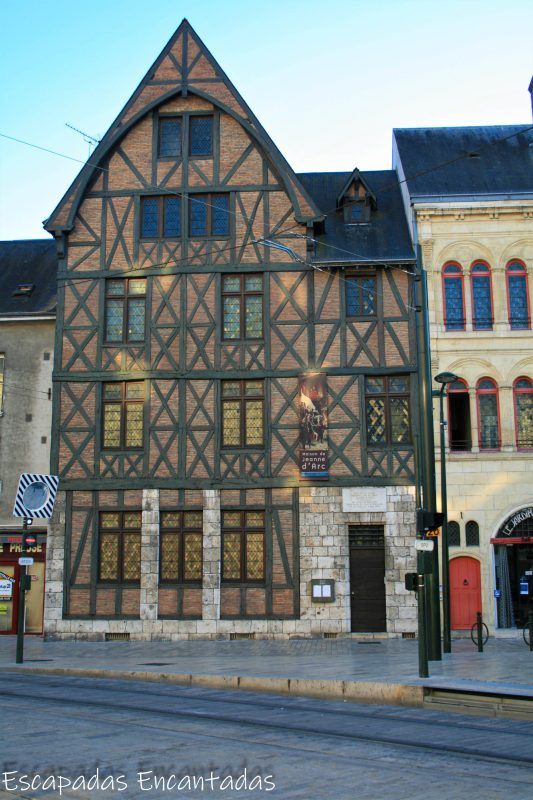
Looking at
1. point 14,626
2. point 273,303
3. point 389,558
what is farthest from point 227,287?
point 14,626

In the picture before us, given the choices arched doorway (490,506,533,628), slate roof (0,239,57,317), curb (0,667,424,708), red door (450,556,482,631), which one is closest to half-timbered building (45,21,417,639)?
red door (450,556,482,631)

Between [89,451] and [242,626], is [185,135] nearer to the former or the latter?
[89,451]

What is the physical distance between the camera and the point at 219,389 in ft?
78.1

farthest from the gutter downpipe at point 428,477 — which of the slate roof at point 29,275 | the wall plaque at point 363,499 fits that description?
the slate roof at point 29,275

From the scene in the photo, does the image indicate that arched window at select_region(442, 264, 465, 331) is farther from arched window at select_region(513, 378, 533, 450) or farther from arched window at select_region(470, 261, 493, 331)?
arched window at select_region(513, 378, 533, 450)

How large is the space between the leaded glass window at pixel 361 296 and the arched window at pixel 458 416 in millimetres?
3150

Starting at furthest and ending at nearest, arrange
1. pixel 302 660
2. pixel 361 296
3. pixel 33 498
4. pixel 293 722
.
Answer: pixel 361 296
pixel 33 498
pixel 302 660
pixel 293 722

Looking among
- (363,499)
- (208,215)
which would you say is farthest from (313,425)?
(208,215)

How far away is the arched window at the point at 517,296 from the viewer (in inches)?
958

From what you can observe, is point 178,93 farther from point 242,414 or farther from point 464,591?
point 464,591

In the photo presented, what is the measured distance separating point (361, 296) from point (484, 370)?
403cm

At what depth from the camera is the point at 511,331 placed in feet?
79.6

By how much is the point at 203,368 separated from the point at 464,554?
8708mm

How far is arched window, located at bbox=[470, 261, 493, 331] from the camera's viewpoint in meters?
24.4
